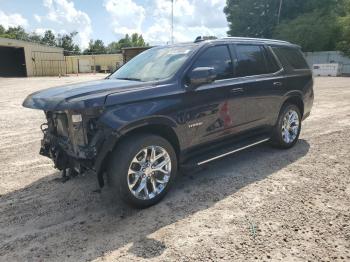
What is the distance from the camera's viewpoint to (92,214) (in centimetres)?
387

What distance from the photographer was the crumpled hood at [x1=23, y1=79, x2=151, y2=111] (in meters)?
3.38

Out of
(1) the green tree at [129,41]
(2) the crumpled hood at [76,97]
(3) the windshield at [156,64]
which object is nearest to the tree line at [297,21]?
(3) the windshield at [156,64]

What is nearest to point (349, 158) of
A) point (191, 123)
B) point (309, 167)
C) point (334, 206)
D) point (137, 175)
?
point (309, 167)

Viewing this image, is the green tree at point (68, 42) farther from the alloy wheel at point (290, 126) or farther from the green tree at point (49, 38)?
the alloy wheel at point (290, 126)

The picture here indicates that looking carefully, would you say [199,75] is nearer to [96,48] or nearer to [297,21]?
[297,21]

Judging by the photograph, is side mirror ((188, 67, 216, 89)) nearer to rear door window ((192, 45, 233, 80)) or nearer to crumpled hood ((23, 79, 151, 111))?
rear door window ((192, 45, 233, 80))

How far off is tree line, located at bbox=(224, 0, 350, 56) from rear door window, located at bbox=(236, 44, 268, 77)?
35775 millimetres

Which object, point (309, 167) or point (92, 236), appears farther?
point (309, 167)

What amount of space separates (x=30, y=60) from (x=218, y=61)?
44276 mm

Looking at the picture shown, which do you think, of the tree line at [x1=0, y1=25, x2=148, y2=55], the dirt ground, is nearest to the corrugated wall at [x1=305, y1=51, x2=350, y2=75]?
the dirt ground

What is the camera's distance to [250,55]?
529 cm

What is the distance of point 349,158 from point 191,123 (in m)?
3.05

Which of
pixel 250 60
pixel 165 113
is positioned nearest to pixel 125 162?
pixel 165 113

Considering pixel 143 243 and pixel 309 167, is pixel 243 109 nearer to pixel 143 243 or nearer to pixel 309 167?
pixel 309 167
